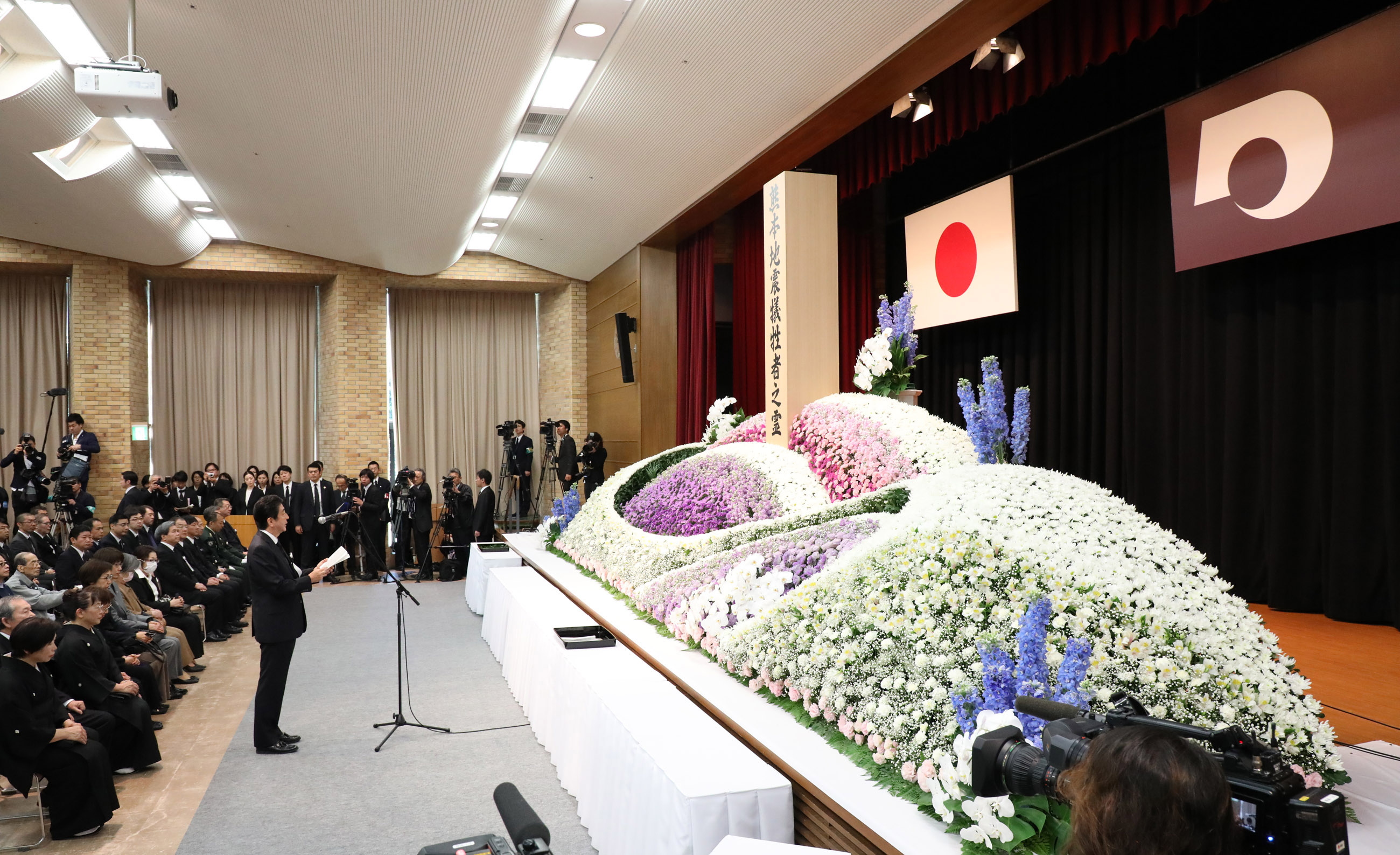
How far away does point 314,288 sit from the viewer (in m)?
14.5

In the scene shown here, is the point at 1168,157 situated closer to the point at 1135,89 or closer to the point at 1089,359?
the point at 1135,89

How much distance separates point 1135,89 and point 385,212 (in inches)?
298

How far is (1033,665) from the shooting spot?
92.4 inches

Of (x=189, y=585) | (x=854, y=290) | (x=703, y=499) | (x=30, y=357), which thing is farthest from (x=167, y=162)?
(x=854, y=290)

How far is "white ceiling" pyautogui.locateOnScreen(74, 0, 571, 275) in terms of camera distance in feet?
18.5

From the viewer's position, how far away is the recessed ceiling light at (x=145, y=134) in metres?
7.97

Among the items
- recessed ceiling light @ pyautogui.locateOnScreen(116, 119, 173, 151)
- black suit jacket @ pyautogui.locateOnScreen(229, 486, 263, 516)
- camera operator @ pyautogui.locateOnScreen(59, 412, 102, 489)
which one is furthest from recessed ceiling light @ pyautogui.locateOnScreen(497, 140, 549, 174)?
camera operator @ pyautogui.locateOnScreen(59, 412, 102, 489)

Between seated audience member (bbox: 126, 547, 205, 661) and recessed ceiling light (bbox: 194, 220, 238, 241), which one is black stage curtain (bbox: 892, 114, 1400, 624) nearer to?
seated audience member (bbox: 126, 547, 205, 661)

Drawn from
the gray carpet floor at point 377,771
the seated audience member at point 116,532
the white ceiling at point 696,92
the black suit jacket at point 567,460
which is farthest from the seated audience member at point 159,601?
the black suit jacket at point 567,460

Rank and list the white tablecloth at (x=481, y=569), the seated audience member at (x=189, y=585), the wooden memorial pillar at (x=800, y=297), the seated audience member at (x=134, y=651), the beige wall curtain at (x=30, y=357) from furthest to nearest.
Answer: the beige wall curtain at (x=30, y=357) < the white tablecloth at (x=481, y=569) < the wooden memorial pillar at (x=800, y=297) < the seated audience member at (x=189, y=585) < the seated audience member at (x=134, y=651)

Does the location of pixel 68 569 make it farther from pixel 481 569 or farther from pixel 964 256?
pixel 964 256

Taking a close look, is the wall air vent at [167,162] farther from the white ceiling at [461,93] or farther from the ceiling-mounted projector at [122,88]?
the ceiling-mounted projector at [122,88]

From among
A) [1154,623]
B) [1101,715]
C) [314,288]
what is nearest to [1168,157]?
[1154,623]

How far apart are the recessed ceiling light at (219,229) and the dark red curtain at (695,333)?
583 cm
